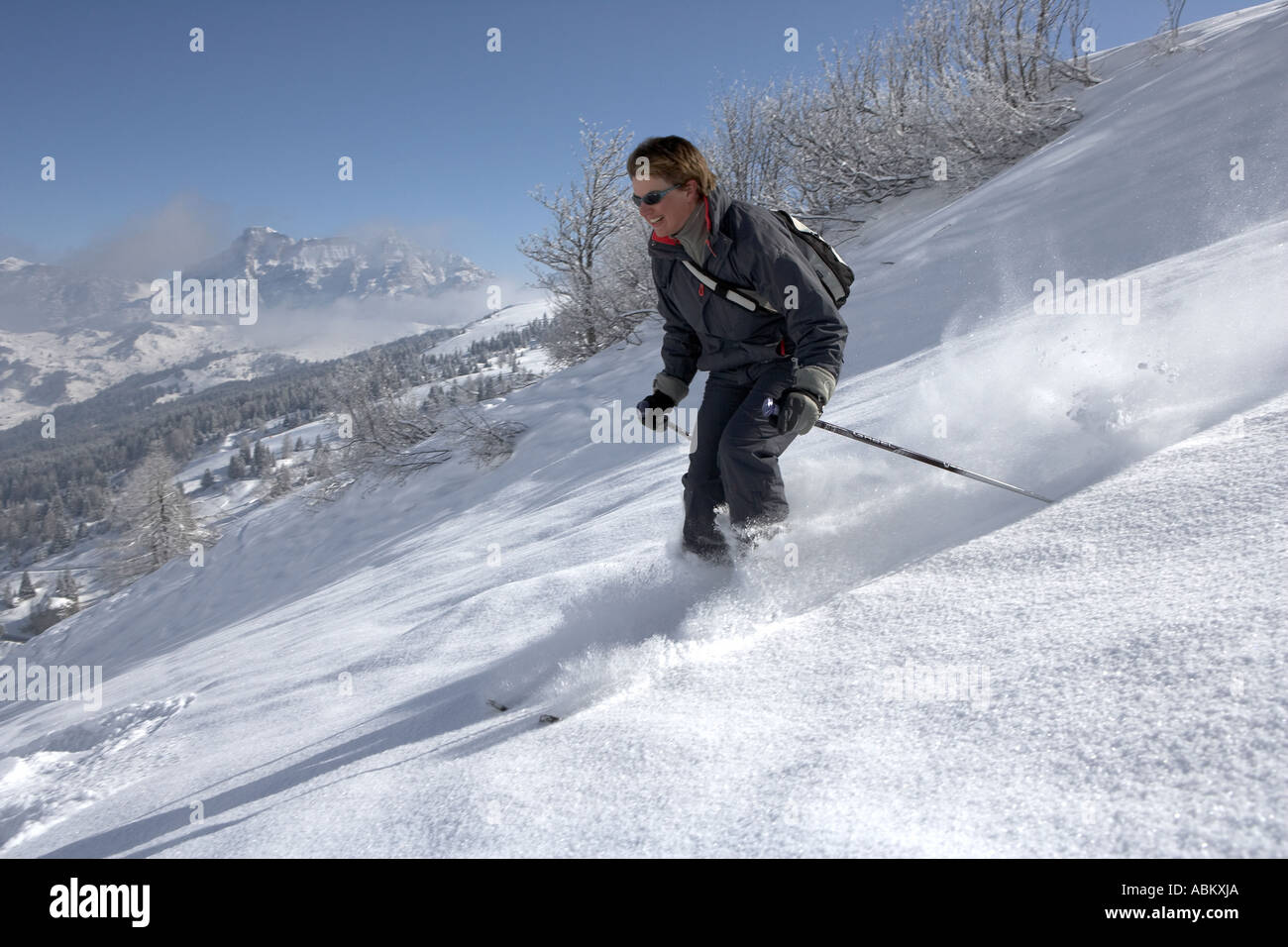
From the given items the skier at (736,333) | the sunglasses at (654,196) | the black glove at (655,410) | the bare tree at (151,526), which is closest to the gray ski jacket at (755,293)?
the skier at (736,333)

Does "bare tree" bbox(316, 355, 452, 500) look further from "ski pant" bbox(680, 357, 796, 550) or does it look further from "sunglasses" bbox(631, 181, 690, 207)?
"sunglasses" bbox(631, 181, 690, 207)

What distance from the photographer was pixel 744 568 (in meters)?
3.08

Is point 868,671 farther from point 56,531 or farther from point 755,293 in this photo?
point 56,531

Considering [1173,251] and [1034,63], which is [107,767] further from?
[1034,63]

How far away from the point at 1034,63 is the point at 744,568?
1839 centimetres

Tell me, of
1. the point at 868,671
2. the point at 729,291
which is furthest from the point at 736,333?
the point at 868,671

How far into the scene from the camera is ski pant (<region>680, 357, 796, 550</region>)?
2.95 meters

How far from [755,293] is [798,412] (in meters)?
0.56

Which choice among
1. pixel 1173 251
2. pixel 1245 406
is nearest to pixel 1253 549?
pixel 1245 406

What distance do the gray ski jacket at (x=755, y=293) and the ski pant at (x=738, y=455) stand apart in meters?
0.10

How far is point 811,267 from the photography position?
2908 millimetres

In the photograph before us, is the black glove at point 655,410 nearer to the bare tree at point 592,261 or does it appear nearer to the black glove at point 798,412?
the black glove at point 798,412

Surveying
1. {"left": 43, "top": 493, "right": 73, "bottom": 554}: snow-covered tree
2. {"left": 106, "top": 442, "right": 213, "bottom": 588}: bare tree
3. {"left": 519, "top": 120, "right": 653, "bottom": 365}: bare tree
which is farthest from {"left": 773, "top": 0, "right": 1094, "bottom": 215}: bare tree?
{"left": 43, "top": 493, "right": 73, "bottom": 554}: snow-covered tree

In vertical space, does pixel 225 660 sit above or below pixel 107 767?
below
